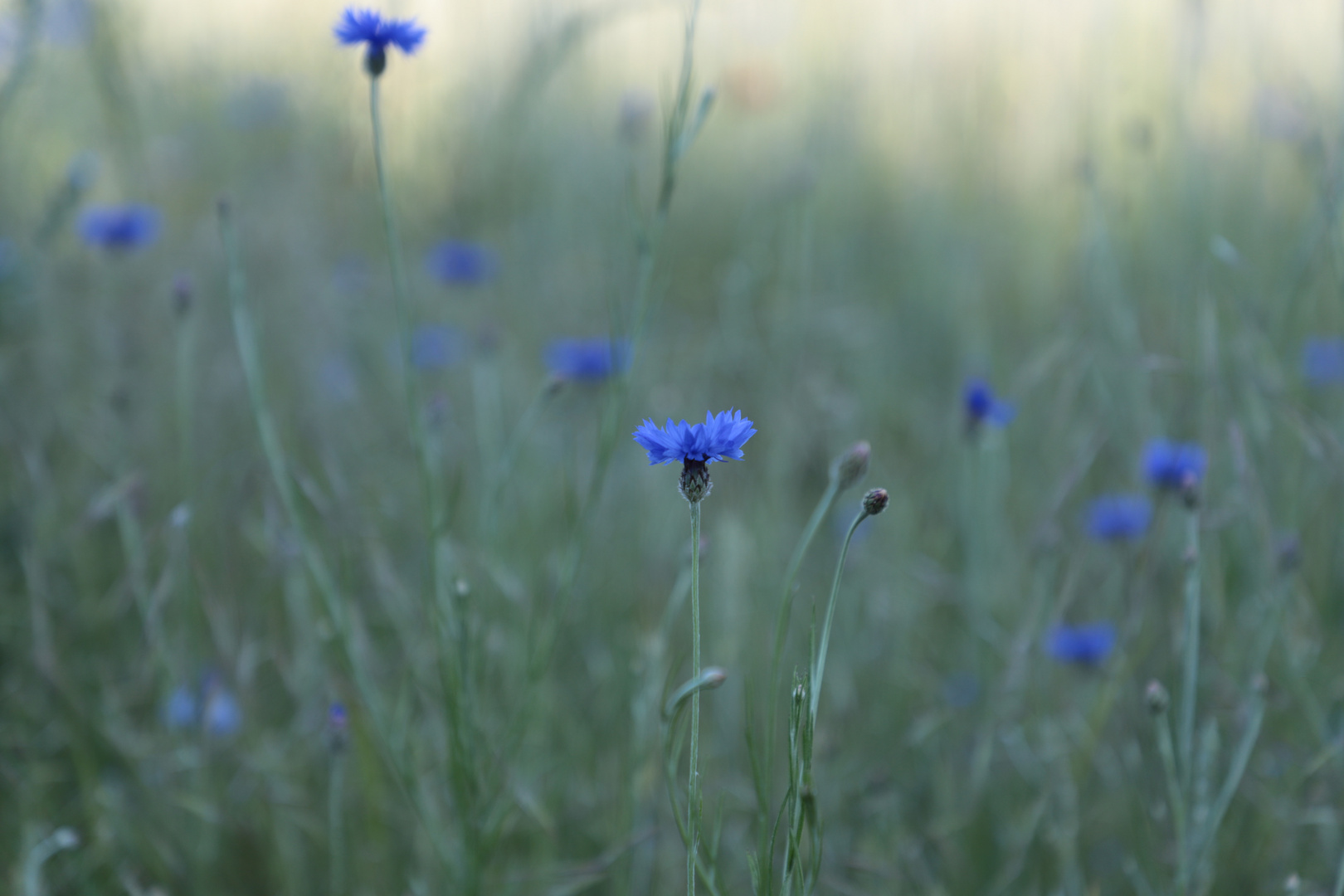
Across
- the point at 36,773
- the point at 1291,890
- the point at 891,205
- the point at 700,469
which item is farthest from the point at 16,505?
the point at 891,205

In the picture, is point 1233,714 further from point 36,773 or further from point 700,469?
point 36,773

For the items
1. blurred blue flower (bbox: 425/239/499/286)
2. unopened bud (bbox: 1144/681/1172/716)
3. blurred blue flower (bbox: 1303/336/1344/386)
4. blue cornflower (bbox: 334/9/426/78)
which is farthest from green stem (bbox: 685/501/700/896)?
blurred blue flower (bbox: 425/239/499/286)

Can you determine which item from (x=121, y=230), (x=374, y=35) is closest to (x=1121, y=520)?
(x=374, y=35)

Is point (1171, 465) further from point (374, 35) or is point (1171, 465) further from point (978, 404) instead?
point (374, 35)

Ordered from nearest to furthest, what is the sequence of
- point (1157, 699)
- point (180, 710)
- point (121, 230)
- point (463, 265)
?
1. point (1157, 699)
2. point (180, 710)
3. point (121, 230)
4. point (463, 265)

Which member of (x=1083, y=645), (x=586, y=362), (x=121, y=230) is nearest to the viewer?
(x=1083, y=645)

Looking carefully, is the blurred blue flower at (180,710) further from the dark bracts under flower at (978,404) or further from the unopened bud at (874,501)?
the dark bracts under flower at (978,404)

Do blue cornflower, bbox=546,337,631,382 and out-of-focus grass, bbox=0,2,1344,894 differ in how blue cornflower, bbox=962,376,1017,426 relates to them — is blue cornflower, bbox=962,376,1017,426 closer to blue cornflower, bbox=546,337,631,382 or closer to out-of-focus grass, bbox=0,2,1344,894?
out-of-focus grass, bbox=0,2,1344,894
